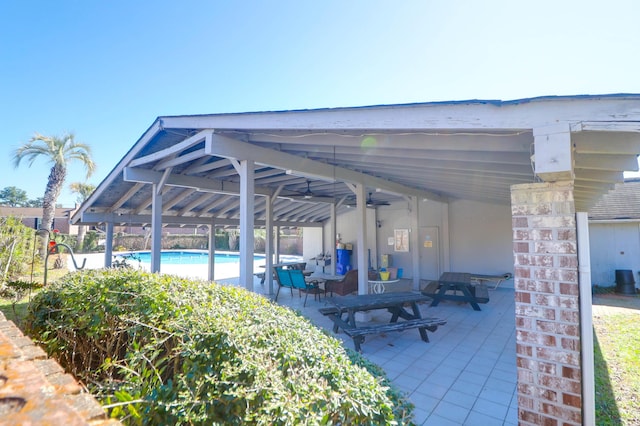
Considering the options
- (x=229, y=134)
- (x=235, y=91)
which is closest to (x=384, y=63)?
(x=229, y=134)

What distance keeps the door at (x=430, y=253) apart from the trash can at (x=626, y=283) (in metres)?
5.09

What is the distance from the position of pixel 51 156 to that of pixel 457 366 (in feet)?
55.3

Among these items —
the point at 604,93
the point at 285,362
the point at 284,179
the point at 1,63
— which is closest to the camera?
the point at 285,362

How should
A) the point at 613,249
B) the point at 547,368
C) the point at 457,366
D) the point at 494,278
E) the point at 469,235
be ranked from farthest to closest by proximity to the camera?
the point at 469,235 < the point at 613,249 < the point at 494,278 < the point at 457,366 < the point at 547,368

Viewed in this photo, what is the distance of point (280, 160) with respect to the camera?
4.66m

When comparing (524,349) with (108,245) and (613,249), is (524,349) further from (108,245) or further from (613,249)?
(613,249)

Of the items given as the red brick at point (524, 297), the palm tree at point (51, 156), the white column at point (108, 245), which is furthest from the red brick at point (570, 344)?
the palm tree at point (51, 156)

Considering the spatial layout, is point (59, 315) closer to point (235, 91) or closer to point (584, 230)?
point (584, 230)

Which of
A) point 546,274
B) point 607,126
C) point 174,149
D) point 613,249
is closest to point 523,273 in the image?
point 546,274

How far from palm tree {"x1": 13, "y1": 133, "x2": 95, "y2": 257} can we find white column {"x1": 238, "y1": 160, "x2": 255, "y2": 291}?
1296cm

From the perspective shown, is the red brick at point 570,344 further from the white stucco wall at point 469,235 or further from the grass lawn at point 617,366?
the white stucco wall at point 469,235

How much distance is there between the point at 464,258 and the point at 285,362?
1068 centimetres

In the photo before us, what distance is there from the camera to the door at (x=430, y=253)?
11.2 metres

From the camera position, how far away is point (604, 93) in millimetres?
1775
